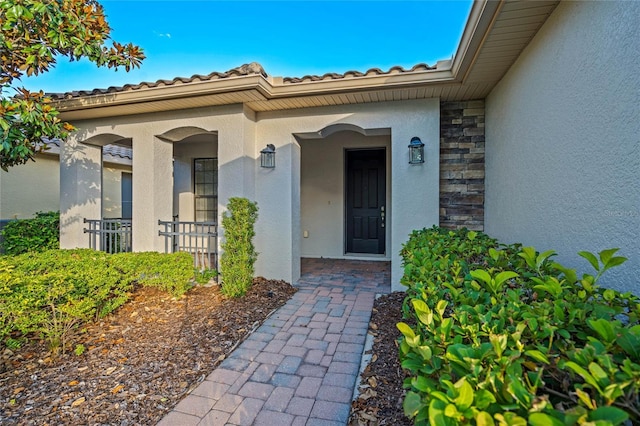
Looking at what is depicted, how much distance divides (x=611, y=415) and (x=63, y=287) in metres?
3.63

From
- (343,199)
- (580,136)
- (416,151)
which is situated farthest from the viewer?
(343,199)

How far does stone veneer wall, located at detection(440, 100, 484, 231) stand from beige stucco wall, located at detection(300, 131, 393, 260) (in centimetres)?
235

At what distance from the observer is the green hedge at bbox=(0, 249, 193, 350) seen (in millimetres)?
2549

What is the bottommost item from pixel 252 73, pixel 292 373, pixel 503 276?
pixel 292 373

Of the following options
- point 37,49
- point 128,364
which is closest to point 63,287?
point 128,364

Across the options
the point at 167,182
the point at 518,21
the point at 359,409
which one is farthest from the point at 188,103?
the point at 359,409

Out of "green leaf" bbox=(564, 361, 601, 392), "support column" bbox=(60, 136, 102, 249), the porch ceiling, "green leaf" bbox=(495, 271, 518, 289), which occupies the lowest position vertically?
"green leaf" bbox=(564, 361, 601, 392)

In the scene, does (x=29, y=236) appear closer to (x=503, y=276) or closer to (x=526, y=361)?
(x=503, y=276)

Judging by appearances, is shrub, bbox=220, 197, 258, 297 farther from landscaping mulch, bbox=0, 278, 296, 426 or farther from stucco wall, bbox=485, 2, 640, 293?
stucco wall, bbox=485, 2, 640, 293

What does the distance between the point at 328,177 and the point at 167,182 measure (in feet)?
11.1

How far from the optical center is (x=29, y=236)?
632 centimetres

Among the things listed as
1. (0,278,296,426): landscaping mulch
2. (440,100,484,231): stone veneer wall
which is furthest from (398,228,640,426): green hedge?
(440,100,484,231): stone veneer wall

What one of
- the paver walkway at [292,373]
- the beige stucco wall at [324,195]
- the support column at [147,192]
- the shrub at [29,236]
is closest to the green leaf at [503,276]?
the paver walkway at [292,373]

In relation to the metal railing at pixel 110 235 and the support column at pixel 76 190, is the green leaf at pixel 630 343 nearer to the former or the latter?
the metal railing at pixel 110 235
